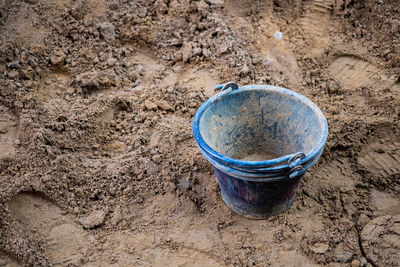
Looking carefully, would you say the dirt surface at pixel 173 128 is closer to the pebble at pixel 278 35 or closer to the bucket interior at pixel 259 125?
the pebble at pixel 278 35

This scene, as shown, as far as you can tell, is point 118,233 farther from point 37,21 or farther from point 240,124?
point 37,21

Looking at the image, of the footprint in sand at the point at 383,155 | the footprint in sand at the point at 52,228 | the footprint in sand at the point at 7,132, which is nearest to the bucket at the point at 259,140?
the footprint in sand at the point at 383,155

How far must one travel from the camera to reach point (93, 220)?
2.59 m

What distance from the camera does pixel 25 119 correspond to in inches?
117

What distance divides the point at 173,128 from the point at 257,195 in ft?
3.56

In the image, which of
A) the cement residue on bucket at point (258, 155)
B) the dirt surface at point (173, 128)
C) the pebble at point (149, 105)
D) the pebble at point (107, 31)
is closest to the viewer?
the dirt surface at point (173, 128)

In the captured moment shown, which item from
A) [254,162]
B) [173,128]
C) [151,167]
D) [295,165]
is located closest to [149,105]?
[173,128]

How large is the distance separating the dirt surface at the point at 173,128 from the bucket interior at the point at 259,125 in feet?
1.04

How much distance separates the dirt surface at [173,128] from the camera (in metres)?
2.48

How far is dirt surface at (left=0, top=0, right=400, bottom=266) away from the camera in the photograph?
248cm

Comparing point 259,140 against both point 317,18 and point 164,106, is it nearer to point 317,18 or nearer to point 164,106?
point 164,106

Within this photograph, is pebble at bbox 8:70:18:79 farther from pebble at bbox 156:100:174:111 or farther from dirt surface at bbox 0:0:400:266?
pebble at bbox 156:100:174:111

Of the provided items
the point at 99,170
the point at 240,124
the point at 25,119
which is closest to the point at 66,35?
the point at 25,119

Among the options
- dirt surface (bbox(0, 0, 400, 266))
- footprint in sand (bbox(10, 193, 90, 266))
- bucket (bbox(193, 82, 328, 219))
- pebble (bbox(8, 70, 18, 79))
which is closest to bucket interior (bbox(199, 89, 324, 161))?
bucket (bbox(193, 82, 328, 219))
